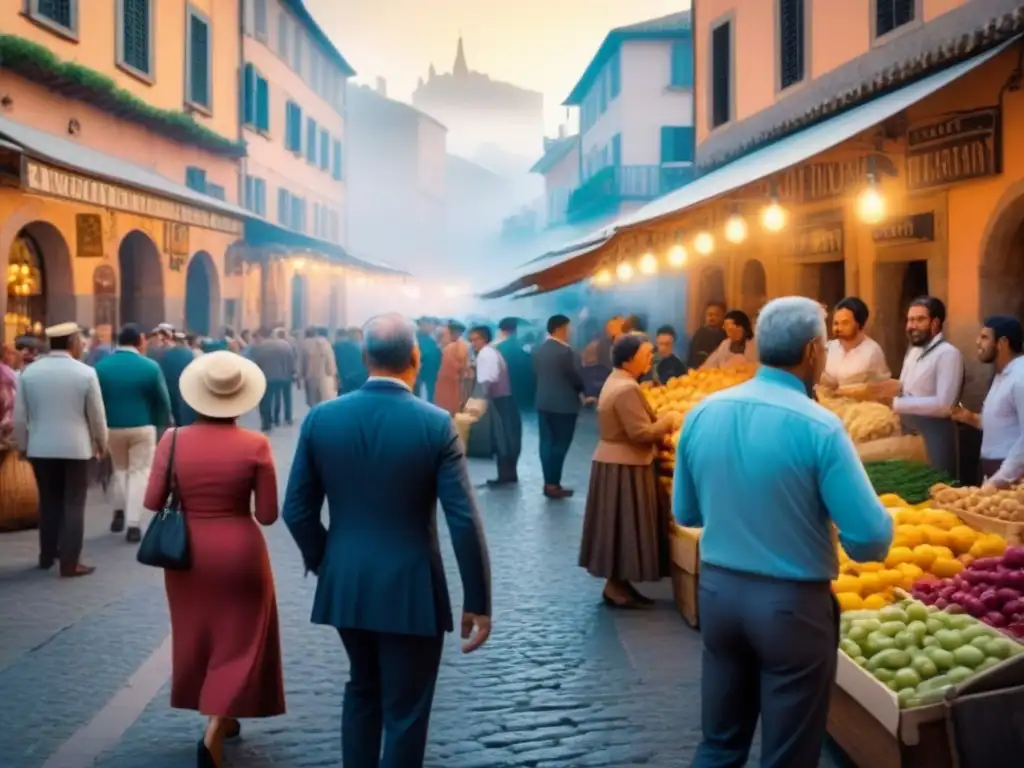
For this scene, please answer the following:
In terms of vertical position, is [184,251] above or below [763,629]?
above

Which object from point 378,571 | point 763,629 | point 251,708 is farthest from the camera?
point 251,708

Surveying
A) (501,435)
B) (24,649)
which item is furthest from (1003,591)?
(501,435)

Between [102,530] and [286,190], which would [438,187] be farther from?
[102,530]

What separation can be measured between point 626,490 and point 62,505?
418 centimetres

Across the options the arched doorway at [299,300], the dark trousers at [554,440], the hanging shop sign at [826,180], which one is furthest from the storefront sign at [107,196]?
the arched doorway at [299,300]

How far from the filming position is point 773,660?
3.67 metres

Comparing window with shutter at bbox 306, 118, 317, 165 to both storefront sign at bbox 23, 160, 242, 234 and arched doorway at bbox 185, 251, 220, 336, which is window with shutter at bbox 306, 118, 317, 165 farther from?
storefront sign at bbox 23, 160, 242, 234

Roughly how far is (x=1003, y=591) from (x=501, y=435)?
9148 mm

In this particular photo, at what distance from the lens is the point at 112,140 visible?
19.8 metres

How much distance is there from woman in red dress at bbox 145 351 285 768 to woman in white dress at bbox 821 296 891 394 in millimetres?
5545

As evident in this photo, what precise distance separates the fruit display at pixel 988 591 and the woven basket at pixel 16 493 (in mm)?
7734

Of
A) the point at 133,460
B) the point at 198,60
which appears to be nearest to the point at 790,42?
the point at 133,460

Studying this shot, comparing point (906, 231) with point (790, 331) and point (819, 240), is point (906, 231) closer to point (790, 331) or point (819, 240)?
point (819, 240)

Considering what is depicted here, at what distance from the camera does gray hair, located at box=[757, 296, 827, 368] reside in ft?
12.4
